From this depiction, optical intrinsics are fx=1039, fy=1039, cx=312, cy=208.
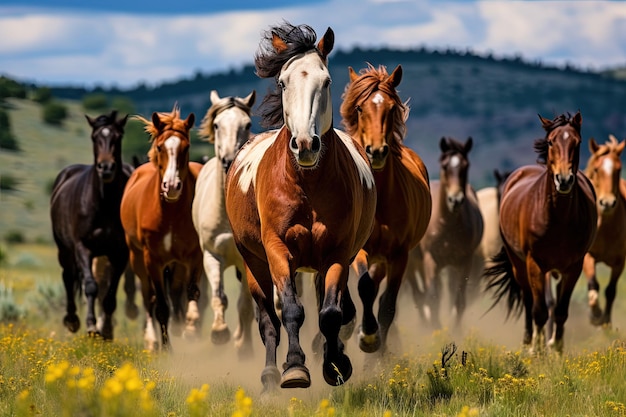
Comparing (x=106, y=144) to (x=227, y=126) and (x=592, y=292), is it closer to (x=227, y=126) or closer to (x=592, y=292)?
(x=227, y=126)

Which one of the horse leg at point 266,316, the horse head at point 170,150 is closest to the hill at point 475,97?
the horse head at point 170,150

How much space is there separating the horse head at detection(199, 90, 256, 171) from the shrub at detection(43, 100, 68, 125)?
5479 cm

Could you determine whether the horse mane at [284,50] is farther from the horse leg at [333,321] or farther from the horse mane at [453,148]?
the horse mane at [453,148]

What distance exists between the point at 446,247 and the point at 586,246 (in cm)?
484

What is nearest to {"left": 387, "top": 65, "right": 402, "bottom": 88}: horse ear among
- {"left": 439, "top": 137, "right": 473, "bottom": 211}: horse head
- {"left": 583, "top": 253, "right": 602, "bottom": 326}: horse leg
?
{"left": 439, "top": 137, "right": 473, "bottom": 211}: horse head

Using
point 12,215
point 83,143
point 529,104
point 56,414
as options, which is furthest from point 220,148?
point 529,104

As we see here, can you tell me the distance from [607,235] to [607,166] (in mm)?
1172

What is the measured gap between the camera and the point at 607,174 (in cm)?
1391

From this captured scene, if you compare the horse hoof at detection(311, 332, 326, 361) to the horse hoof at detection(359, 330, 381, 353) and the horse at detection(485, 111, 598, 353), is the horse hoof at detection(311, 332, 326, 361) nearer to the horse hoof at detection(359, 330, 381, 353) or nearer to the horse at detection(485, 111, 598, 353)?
the horse hoof at detection(359, 330, 381, 353)

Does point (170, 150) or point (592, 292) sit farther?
point (592, 292)

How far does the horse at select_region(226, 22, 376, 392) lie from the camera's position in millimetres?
7285

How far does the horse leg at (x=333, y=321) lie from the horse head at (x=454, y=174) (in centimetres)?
784

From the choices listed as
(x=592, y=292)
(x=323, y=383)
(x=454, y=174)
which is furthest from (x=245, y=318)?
(x=592, y=292)

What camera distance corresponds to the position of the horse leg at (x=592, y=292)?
14.3m
